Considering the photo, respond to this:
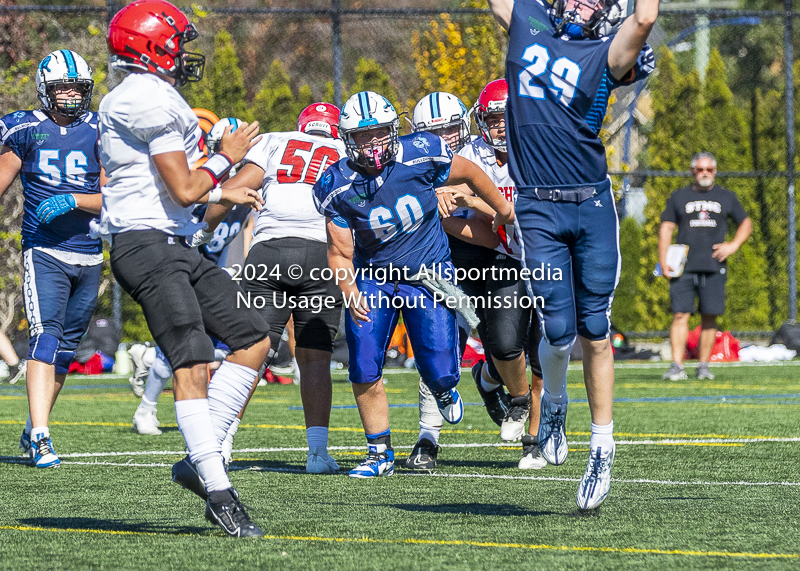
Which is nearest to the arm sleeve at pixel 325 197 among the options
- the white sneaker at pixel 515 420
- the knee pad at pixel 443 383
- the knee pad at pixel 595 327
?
the knee pad at pixel 443 383

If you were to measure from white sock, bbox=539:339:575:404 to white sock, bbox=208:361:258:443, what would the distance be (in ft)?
3.86

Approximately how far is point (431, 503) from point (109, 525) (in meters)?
1.26

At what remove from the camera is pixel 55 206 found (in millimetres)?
6148

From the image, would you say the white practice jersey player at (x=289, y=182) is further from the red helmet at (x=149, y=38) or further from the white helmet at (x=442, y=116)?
the red helmet at (x=149, y=38)

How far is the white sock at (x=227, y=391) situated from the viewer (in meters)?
4.57

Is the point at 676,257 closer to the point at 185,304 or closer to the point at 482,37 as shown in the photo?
the point at 482,37

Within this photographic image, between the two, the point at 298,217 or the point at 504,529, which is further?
the point at 298,217

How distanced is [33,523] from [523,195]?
221 centimetres

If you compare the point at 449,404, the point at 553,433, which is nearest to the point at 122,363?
the point at 449,404

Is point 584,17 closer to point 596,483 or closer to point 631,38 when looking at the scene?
point 631,38

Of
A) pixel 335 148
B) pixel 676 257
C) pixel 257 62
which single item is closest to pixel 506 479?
pixel 335 148

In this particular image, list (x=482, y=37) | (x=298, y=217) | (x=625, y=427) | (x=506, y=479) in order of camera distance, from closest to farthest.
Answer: (x=506, y=479) → (x=298, y=217) → (x=625, y=427) → (x=482, y=37)

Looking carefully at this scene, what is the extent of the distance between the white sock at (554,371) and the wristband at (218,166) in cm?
146

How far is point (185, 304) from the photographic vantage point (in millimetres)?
3939
